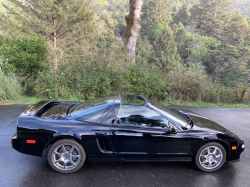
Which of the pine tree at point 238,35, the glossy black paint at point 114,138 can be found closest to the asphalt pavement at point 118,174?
the glossy black paint at point 114,138

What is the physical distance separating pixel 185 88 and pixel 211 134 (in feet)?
19.5

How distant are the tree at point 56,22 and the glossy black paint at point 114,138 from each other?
14.7m

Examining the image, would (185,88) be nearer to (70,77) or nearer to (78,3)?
(70,77)

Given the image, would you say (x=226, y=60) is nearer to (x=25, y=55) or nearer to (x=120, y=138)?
(x=25, y=55)

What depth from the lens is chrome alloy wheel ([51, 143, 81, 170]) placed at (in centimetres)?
319

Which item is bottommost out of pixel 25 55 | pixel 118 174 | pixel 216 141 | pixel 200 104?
pixel 118 174

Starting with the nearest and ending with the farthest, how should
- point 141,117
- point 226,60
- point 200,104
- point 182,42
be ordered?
1. point 141,117
2. point 200,104
3. point 226,60
4. point 182,42

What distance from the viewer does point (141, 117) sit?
336 centimetres

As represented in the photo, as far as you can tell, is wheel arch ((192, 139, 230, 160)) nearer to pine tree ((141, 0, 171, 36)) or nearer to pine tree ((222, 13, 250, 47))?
pine tree ((222, 13, 250, 47))

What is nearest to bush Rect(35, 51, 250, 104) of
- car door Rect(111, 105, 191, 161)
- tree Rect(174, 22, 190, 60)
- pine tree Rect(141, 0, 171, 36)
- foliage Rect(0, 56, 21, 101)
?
foliage Rect(0, 56, 21, 101)

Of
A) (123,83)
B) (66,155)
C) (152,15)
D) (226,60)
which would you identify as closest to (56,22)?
(123,83)

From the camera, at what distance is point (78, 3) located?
68.2ft

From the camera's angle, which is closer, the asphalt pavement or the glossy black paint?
the asphalt pavement

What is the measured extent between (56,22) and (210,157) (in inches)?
830
